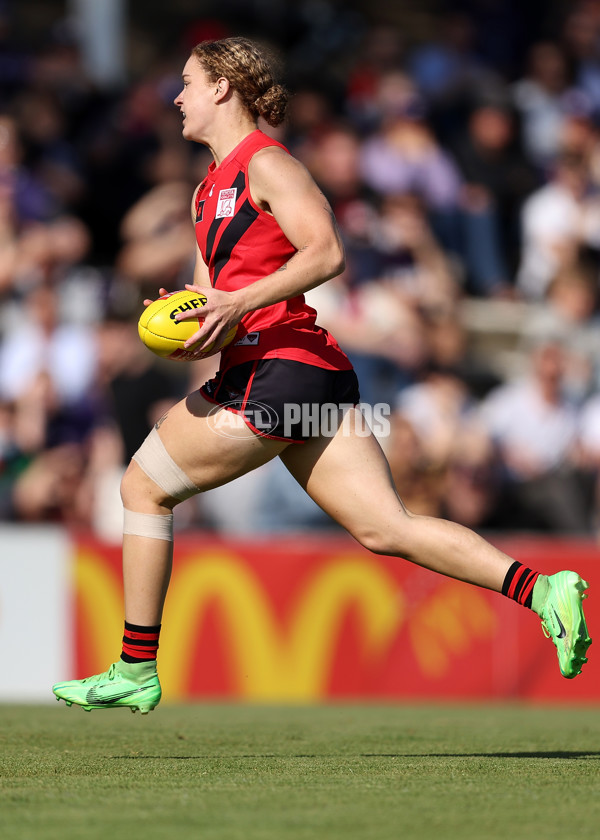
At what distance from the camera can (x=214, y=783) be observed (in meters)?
4.30

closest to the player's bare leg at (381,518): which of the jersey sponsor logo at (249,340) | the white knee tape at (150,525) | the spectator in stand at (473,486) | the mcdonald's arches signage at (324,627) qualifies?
the jersey sponsor logo at (249,340)

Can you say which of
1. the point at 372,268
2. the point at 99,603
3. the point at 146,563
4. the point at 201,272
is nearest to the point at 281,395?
the point at 201,272

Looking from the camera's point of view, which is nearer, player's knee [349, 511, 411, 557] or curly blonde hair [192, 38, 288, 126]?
player's knee [349, 511, 411, 557]

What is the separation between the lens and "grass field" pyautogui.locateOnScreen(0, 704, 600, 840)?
3572 millimetres

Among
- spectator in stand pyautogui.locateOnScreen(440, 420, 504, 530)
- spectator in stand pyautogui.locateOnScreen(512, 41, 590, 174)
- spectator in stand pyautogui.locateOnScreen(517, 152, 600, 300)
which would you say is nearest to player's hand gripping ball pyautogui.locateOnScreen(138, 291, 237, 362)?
spectator in stand pyautogui.locateOnScreen(440, 420, 504, 530)

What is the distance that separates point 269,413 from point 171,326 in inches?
17.3

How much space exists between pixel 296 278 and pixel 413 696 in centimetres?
525

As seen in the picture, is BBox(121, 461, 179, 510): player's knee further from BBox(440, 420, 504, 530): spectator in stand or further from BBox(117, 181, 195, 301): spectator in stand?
BBox(117, 181, 195, 301): spectator in stand

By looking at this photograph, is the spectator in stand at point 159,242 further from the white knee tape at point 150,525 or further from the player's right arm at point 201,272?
the white knee tape at point 150,525

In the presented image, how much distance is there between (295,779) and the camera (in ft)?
14.4

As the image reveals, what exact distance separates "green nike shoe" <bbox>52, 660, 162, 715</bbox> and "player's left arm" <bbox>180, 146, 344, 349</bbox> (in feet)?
4.02

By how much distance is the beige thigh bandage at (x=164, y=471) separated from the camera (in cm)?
497

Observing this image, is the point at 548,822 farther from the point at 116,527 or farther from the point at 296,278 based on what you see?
the point at 116,527

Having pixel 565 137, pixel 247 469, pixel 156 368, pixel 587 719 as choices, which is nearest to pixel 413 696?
pixel 587 719
